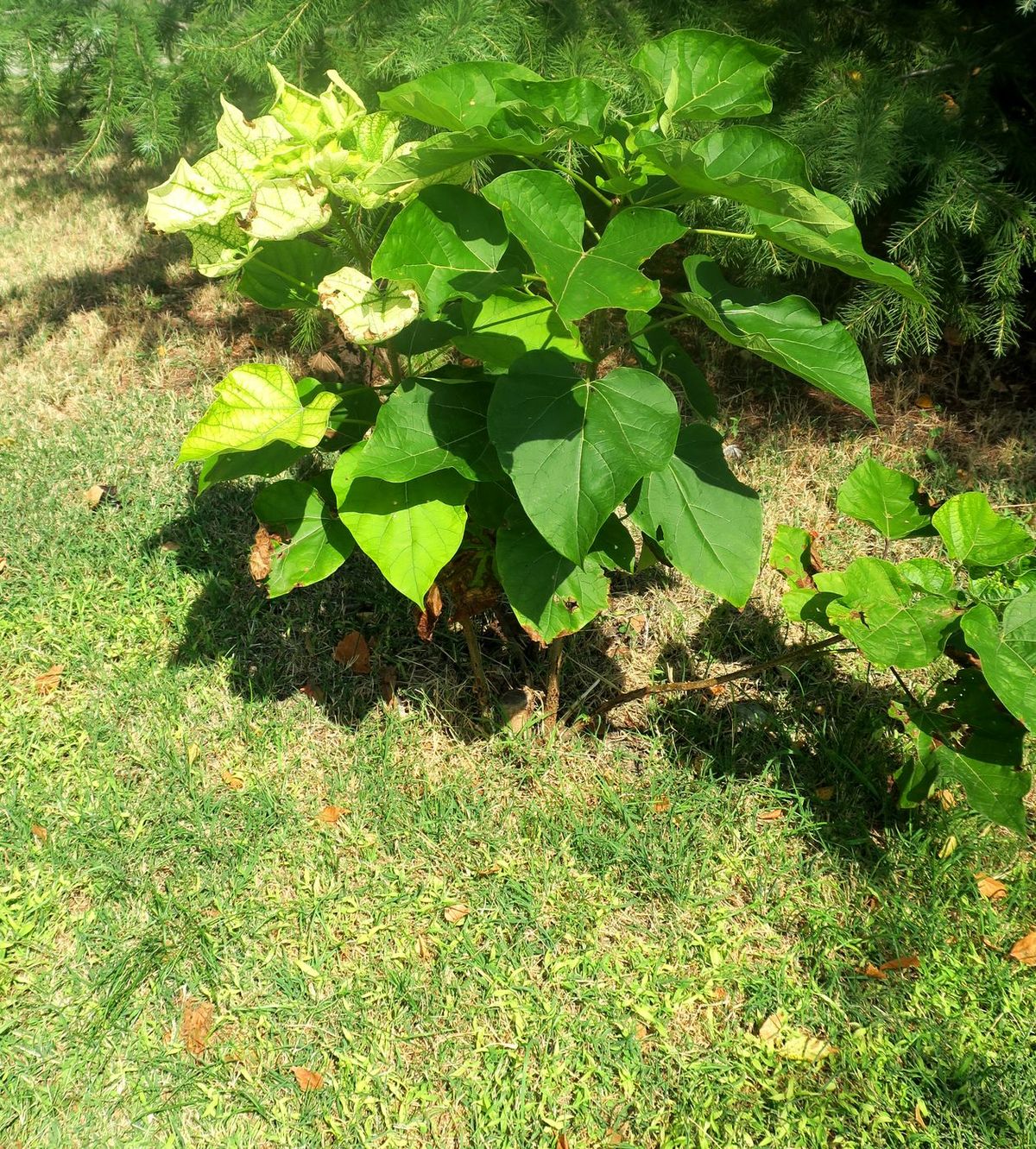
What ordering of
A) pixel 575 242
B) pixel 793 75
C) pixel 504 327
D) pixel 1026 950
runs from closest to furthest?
pixel 575 242, pixel 504 327, pixel 1026 950, pixel 793 75

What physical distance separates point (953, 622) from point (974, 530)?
0.76 feet

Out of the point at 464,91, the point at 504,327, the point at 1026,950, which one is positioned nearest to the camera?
the point at 464,91

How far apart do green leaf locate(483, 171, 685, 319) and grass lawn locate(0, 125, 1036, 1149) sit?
1497 mm

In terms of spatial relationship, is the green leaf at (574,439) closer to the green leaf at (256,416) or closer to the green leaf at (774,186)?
the green leaf at (774,186)

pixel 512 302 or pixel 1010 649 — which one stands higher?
pixel 512 302

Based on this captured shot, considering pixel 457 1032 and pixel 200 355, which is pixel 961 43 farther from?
pixel 457 1032

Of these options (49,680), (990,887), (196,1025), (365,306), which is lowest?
(990,887)

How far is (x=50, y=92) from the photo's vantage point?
11.4 feet

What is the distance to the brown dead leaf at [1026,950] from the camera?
2150 mm

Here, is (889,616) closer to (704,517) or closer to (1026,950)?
(704,517)

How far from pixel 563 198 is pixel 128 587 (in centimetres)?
217

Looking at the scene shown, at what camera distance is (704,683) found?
2.31 m

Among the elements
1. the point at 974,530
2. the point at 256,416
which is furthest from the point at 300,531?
the point at 974,530

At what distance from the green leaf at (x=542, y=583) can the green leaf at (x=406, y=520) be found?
12cm
